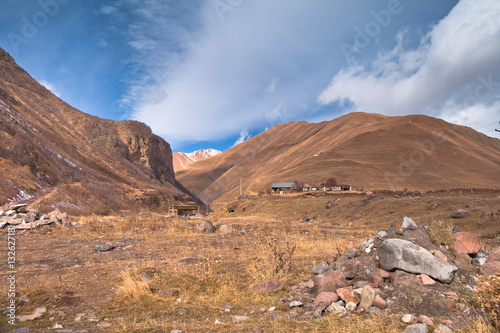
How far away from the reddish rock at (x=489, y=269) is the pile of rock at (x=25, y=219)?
18447mm

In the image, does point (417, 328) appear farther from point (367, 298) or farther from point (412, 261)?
point (412, 261)

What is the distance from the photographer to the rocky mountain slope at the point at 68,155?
2651 centimetres

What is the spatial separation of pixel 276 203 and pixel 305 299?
34.7 metres

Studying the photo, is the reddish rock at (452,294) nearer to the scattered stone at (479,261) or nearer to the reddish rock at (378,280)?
the reddish rock at (378,280)

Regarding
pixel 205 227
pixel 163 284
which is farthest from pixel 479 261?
pixel 205 227

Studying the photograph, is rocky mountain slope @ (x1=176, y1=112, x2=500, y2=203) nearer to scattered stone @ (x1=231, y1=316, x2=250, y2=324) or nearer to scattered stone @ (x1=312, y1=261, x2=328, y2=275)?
scattered stone @ (x1=312, y1=261, x2=328, y2=275)

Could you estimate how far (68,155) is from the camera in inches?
1660

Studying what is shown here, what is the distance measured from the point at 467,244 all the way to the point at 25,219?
20.2 metres

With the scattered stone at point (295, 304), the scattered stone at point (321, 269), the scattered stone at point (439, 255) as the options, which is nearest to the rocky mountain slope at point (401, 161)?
the scattered stone at point (321, 269)

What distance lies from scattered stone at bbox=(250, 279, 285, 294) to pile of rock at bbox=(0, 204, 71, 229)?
14.7 meters

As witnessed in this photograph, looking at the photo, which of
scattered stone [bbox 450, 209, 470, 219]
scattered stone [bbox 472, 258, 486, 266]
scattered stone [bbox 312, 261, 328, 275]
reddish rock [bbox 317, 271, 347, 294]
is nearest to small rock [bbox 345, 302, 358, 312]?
reddish rock [bbox 317, 271, 347, 294]

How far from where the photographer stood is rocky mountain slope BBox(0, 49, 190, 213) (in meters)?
26.5

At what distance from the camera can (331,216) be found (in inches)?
1113

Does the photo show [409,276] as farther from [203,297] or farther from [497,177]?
[497,177]
